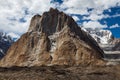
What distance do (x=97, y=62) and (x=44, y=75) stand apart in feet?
253

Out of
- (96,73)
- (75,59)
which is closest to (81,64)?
(75,59)

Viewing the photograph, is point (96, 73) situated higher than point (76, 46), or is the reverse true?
point (76, 46)

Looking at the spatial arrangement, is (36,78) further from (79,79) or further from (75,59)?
(75,59)

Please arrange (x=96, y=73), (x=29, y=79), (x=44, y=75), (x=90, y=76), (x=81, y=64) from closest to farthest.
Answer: (x=29, y=79) → (x=44, y=75) → (x=90, y=76) → (x=96, y=73) → (x=81, y=64)

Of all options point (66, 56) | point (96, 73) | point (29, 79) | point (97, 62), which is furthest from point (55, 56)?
point (29, 79)

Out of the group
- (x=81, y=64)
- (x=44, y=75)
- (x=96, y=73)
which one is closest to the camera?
(x=44, y=75)

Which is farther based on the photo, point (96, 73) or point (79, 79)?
point (96, 73)

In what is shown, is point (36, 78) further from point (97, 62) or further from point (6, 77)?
point (97, 62)

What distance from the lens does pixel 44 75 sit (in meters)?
115

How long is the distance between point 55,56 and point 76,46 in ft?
41.7

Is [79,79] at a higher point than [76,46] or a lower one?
lower

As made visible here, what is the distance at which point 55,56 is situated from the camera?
195 meters

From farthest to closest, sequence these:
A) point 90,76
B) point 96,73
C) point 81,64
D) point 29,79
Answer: point 81,64
point 96,73
point 90,76
point 29,79

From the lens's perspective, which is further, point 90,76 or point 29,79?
point 90,76
